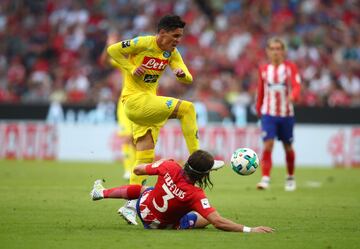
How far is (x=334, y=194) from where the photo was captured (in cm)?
1498

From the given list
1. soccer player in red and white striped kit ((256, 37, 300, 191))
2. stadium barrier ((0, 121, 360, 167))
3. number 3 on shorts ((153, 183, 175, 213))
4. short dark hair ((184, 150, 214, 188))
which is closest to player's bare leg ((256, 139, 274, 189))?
soccer player in red and white striped kit ((256, 37, 300, 191))

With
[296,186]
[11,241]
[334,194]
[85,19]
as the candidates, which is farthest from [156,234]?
[85,19]

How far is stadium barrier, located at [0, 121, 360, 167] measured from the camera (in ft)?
77.4

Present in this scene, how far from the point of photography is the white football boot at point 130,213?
10.2 metres

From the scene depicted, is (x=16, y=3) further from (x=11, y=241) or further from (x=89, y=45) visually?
(x=11, y=241)

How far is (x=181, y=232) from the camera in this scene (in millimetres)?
9406

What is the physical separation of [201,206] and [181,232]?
1.62 feet

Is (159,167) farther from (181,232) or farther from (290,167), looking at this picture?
(290,167)

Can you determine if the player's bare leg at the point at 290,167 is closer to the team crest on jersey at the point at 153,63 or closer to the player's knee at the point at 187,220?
the team crest on jersey at the point at 153,63

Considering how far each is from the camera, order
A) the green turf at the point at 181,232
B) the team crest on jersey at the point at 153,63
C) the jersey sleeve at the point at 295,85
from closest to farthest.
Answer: the green turf at the point at 181,232, the team crest on jersey at the point at 153,63, the jersey sleeve at the point at 295,85

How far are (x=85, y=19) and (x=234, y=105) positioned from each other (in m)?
7.19

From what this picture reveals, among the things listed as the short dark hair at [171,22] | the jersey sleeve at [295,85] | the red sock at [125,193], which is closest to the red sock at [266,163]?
the jersey sleeve at [295,85]

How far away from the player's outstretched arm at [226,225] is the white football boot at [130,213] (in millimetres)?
1415

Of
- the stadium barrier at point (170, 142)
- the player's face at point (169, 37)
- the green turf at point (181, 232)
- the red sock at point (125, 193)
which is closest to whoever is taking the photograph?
the green turf at point (181, 232)
